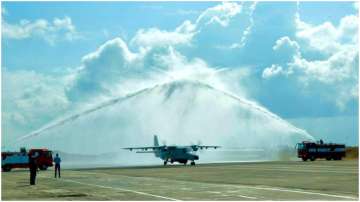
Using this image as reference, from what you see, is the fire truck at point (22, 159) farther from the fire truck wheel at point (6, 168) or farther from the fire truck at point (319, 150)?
the fire truck at point (319, 150)

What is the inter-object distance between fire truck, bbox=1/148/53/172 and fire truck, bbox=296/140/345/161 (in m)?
35.2

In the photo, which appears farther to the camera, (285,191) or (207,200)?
(285,191)

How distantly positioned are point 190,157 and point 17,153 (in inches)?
867

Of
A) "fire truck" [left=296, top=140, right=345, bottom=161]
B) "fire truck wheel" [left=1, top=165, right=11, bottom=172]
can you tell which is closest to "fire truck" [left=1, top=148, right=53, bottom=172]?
"fire truck wheel" [left=1, top=165, right=11, bottom=172]

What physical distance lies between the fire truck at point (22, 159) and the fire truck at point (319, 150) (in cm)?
3517

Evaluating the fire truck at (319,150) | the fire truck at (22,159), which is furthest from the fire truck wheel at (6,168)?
the fire truck at (319,150)

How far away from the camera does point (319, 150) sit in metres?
82.7

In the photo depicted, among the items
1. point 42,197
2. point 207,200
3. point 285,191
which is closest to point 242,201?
point 207,200

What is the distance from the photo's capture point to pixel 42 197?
25.3m

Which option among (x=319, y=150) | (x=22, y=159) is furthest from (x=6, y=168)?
(x=319, y=150)

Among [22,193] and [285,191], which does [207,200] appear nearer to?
[285,191]

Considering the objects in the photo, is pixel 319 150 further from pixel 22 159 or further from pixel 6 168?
pixel 6 168

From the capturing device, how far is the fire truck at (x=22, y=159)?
212 ft

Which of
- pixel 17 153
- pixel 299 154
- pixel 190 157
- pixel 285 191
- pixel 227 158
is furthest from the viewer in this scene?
pixel 227 158
